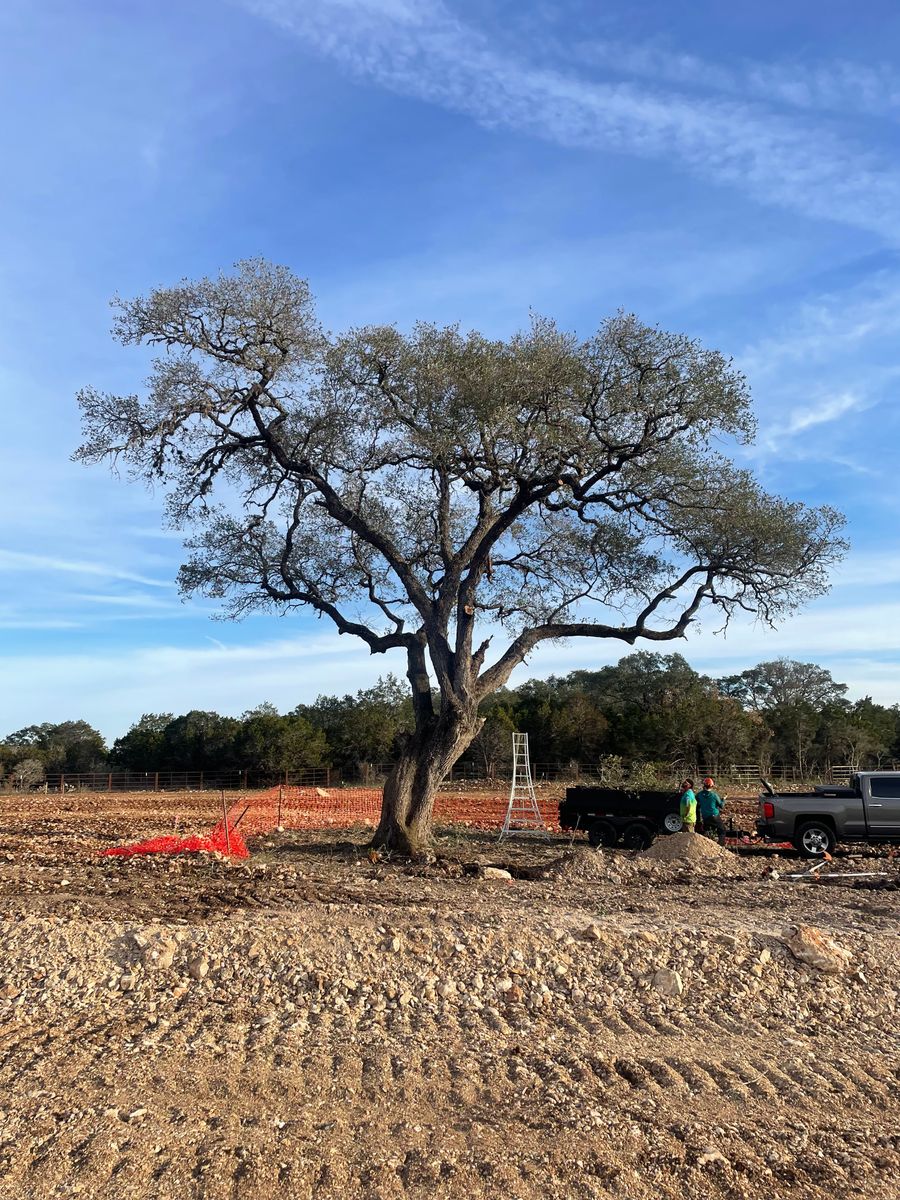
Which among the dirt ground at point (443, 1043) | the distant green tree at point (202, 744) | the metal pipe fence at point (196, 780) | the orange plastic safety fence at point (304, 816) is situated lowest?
the dirt ground at point (443, 1043)

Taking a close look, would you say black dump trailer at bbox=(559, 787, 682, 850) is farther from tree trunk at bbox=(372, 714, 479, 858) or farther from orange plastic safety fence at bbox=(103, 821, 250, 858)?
orange plastic safety fence at bbox=(103, 821, 250, 858)

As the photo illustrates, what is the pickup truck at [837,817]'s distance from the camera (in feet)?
56.0

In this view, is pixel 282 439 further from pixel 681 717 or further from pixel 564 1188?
pixel 681 717

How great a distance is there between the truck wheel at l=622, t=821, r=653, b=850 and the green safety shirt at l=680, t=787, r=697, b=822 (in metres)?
1.14

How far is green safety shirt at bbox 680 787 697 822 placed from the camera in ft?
56.2

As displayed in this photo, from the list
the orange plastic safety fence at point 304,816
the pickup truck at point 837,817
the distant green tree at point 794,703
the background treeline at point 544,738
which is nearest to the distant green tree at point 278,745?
the background treeline at point 544,738

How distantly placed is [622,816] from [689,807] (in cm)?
170

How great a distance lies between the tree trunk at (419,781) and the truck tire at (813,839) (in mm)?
6588

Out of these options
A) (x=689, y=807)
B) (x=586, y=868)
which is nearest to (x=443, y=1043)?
(x=586, y=868)

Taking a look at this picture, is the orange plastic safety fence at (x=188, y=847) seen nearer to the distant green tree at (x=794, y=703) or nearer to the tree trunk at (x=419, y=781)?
the tree trunk at (x=419, y=781)

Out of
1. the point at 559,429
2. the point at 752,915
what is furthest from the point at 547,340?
the point at 752,915

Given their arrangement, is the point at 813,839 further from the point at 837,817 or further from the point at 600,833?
the point at 600,833

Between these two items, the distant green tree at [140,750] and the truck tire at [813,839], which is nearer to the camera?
the truck tire at [813,839]

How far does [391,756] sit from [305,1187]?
45257mm
